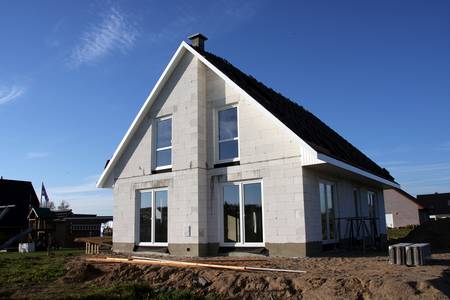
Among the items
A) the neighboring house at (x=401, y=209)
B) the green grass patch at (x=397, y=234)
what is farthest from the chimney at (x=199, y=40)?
the neighboring house at (x=401, y=209)

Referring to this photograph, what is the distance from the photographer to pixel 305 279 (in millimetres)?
8445

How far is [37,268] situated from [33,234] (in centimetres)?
1990

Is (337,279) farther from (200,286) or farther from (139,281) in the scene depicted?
(139,281)

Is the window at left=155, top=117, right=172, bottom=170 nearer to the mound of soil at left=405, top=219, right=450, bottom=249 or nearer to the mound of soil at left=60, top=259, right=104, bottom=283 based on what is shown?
the mound of soil at left=60, top=259, right=104, bottom=283

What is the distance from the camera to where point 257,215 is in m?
13.4

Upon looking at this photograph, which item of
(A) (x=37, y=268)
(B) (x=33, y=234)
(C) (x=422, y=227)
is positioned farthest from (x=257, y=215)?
(B) (x=33, y=234)

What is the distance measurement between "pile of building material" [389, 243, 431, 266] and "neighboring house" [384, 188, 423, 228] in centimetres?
4562

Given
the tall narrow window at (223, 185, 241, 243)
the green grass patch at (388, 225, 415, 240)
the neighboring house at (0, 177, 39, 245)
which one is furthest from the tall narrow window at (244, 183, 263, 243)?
the neighboring house at (0, 177, 39, 245)

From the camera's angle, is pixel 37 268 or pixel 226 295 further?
pixel 37 268

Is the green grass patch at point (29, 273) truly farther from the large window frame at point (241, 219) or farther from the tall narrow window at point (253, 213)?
the tall narrow window at point (253, 213)

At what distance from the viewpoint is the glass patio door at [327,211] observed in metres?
14.0

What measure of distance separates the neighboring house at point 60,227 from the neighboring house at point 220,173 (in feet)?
50.3

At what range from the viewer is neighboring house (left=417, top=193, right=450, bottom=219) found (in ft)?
215

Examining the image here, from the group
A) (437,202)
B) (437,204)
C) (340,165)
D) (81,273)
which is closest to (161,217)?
(81,273)
